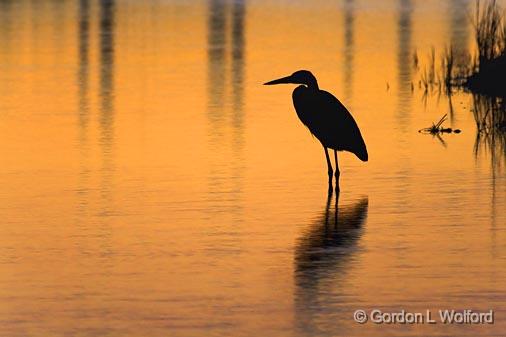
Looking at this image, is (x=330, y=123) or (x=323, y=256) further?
(x=330, y=123)

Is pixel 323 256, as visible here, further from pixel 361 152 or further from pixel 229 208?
pixel 361 152

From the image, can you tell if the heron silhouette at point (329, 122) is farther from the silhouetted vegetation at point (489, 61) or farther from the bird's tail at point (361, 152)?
the silhouetted vegetation at point (489, 61)

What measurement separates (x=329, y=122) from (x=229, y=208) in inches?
91.5

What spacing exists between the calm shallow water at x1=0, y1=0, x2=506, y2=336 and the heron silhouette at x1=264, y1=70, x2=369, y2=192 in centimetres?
28

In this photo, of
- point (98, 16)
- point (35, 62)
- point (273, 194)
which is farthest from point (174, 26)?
point (273, 194)

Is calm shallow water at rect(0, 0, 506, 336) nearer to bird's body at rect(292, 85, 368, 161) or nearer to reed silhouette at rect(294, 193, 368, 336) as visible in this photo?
reed silhouette at rect(294, 193, 368, 336)

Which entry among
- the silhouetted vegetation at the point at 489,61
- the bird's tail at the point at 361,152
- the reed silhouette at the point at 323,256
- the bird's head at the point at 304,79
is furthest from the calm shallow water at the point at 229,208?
the bird's head at the point at 304,79

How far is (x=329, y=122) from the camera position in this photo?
14.9 metres

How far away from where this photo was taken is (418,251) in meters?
11.1

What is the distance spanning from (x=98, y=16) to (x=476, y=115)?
1030 inches

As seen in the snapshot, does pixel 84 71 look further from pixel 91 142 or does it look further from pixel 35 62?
pixel 91 142

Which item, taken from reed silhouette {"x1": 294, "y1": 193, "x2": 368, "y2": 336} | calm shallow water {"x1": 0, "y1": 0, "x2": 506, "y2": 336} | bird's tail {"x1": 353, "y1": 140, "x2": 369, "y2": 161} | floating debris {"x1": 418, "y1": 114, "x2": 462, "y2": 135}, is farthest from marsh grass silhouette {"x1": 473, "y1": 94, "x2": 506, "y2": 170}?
reed silhouette {"x1": 294, "y1": 193, "x2": 368, "y2": 336}

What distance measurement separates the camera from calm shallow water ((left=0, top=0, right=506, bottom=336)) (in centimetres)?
940

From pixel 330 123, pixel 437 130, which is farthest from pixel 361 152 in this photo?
pixel 437 130
